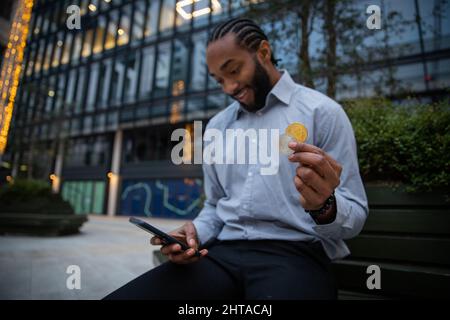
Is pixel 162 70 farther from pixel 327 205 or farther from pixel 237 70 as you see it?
pixel 327 205

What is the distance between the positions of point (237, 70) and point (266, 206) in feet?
2.25

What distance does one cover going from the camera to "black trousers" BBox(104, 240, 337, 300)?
1.05 metres

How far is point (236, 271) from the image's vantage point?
4.02 ft

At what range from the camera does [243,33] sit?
148 cm

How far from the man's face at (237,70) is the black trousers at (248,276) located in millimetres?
752

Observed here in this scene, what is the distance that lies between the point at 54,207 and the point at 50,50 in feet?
65.6

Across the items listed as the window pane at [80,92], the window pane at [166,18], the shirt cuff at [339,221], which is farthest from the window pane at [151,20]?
the shirt cuff at [339,221]

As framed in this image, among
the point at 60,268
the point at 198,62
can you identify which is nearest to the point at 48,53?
the point at 198,62

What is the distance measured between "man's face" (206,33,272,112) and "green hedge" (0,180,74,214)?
26.3 ft

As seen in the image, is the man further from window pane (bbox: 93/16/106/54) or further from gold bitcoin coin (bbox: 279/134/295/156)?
window pane (bbox: 93/16/106/54)

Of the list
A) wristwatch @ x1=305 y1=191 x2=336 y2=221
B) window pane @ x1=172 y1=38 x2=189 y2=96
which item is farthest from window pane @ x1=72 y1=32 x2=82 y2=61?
wristwatch @ x1=305 y1=191 x2=336 y2=221

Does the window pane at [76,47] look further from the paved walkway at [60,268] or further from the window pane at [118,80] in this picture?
the paved walkway at [60,268]

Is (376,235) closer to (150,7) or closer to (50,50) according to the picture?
(150,7)
